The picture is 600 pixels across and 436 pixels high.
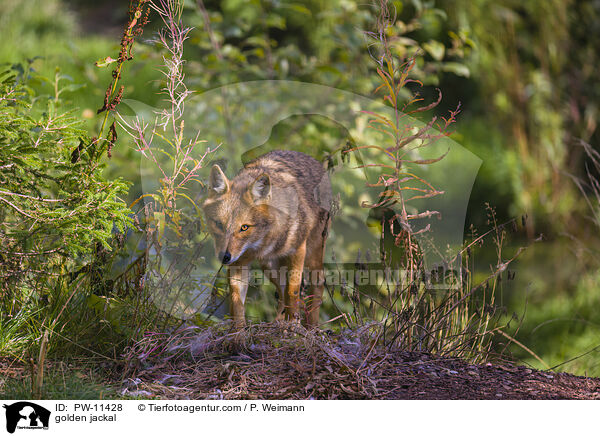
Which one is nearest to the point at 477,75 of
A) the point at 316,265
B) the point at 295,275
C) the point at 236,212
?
the point at 316,265

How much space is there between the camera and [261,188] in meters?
3.08

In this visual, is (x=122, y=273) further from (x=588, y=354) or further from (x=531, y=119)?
(x=531, y=119)

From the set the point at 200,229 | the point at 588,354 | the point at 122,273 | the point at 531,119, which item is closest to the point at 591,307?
the point at 588,354

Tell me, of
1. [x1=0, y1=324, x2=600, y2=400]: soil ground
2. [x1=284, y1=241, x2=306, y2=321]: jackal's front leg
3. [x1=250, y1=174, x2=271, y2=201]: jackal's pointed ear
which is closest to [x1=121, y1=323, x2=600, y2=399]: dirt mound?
[x1=0, y1=324, x2=600, y2=400]: soil ground

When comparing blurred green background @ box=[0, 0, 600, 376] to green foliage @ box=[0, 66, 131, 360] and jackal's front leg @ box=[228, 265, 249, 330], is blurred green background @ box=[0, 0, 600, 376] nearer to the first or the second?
green foliage @ box=[0, 66, 131, 360]

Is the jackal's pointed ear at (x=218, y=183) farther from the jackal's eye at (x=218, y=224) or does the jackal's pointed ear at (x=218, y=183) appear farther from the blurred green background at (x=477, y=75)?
the blurred green background at (x=477, y=75)

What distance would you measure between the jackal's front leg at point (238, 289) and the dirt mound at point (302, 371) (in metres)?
0.12
